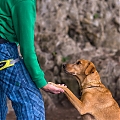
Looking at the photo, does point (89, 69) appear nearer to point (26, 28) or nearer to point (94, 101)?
point (94, 101)

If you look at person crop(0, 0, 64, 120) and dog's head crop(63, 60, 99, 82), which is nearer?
person crop(0, 0, 64, 120)

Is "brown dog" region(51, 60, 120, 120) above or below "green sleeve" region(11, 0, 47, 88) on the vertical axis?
below

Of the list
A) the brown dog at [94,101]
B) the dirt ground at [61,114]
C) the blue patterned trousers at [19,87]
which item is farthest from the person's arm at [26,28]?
the dirt ground at [61,114]

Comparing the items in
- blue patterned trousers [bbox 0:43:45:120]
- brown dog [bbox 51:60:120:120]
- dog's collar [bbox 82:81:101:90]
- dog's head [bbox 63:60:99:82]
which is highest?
blue patterned trousers [bbox 0:43:45:120]

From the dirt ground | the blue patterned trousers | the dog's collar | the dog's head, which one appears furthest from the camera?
the dirt ground

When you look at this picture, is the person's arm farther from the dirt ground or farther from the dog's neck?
the dirt ground

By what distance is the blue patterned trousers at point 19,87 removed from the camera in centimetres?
269

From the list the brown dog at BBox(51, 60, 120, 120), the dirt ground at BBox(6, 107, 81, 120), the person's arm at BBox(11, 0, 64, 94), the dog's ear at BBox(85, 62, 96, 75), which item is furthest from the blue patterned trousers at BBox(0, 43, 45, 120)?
the dirt ground at BBox(6, 107, 81, 120)

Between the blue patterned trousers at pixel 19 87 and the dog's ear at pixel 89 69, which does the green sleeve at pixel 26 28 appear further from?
the dog's ear at pixel 89 69

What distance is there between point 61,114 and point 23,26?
501 centimetres

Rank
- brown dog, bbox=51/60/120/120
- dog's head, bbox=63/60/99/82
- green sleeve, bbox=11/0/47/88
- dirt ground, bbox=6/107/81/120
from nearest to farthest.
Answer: green sleeve, bbox=11/0/47/88, brown dog, bbox=51/60/120/120, dog's head, bbox=63/60/99/82, dirt ground, bbox=6/107/81/120

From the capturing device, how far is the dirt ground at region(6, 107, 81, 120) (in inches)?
277

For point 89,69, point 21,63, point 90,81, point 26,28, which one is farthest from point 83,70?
point 26,28

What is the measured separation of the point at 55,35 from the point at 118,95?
2.14 metres
